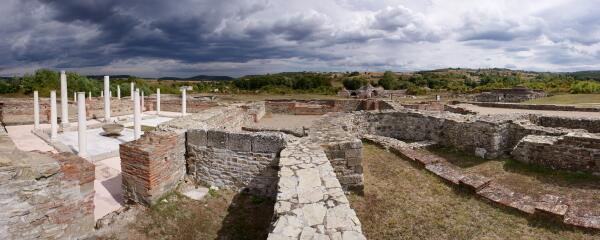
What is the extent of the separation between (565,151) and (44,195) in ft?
32.7

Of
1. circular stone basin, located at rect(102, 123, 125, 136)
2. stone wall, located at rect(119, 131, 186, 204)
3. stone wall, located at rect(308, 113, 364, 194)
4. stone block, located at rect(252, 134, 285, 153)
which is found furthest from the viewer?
circular stone basin, located at rect(102, 123, 125, 136)

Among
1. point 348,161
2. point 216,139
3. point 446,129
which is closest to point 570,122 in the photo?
point 446,129

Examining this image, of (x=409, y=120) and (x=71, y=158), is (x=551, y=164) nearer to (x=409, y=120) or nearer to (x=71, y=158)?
(x=409, y=120)

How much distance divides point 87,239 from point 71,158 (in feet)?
4.04

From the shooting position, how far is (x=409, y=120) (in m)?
12.1

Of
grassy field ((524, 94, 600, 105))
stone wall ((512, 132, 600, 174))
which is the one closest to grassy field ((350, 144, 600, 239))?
stone wall ((512, 132, 600, 174))

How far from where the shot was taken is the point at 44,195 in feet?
15.4

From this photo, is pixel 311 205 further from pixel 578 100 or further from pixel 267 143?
pixel 578 100

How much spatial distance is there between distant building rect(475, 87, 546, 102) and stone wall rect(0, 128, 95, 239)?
117 feet

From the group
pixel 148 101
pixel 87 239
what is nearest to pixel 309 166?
pixel 87 239

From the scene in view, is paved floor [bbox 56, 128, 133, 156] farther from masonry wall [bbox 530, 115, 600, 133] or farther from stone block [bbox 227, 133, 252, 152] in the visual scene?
masonry wall [bbox 530, 115, 600, 133]

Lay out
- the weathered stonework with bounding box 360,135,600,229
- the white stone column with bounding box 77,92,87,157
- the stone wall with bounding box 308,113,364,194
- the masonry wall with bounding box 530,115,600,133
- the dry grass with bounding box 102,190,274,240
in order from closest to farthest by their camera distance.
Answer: the weathered stonework with bounding box 360,135,600,229, the dry grass with bounding box 102,190,274,240, the stone wall with bounding box 308,113,364,194, the white stone column with bounding box 77,92,87,157, the masonry wall with bounding box 530,115,600,133

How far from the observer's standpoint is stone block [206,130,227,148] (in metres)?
7.06

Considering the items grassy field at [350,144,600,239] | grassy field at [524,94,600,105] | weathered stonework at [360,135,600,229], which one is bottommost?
grassy field at [350,144,600,239]
